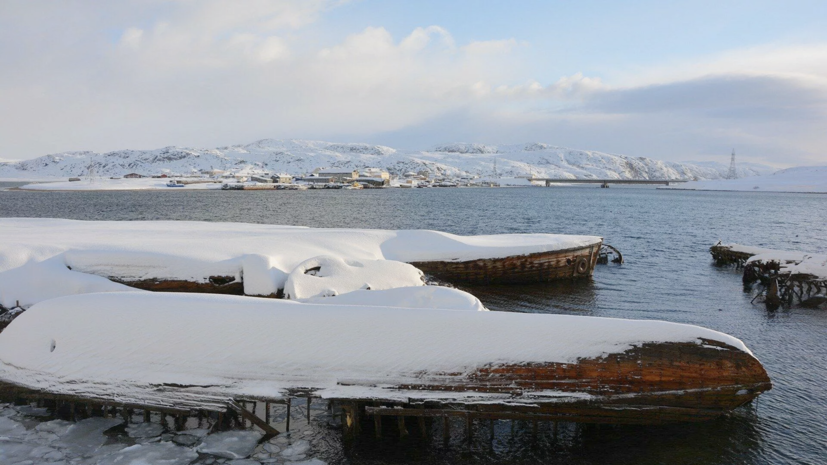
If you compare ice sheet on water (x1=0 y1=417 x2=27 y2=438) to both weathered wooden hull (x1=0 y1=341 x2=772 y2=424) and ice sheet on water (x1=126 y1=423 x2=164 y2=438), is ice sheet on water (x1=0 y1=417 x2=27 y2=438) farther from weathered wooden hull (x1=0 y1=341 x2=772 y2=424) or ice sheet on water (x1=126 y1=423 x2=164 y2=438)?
ice sheet on water (x1=126 y1=423 x2=164 y2=438)

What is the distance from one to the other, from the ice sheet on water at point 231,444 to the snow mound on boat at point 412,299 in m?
3.38

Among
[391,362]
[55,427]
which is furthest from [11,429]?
[391,362]

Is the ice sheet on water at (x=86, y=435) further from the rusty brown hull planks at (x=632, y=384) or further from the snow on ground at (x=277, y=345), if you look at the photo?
the rusty brown hull planks at (x=632, y=384)

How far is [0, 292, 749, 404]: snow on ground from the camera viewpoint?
779 cm

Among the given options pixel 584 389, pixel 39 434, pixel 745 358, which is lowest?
pixel 39 434

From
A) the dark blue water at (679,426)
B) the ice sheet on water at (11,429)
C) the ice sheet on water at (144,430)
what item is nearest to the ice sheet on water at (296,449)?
the dark blue water at (679,426)

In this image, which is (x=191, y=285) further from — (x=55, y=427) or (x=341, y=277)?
(x=55, y=427)

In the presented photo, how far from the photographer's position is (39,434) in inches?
325

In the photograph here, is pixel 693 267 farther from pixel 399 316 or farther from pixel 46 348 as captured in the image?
pixel 46 348

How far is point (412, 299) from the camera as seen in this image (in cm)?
1124

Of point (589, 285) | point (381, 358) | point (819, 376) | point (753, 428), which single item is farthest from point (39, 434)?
point (589, 285)

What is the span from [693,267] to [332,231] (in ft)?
74.4

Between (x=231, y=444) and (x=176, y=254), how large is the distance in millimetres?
8226

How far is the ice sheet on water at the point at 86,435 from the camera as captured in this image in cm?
791
